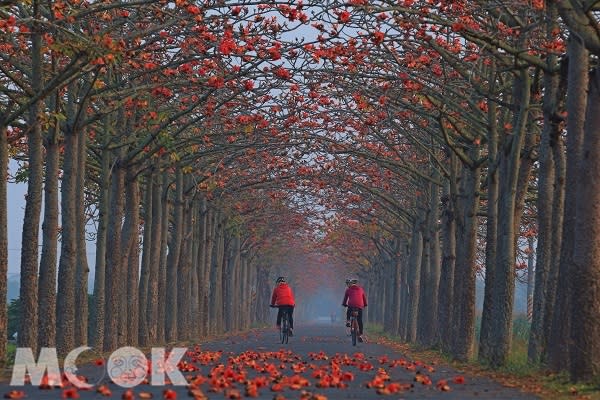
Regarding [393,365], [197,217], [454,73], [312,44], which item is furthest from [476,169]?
[197,217]

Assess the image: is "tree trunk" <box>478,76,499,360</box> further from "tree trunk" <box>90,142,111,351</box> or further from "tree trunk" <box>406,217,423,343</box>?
"tree trunk" <box>406,217,423,343</box>

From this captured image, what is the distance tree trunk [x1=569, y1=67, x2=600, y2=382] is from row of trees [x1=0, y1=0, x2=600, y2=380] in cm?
2

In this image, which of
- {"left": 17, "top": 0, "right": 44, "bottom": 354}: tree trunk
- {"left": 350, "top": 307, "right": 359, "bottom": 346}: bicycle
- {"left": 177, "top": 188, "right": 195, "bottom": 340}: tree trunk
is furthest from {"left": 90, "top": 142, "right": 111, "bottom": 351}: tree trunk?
{"left": 177, "top": 188, "right": 195, "bottom": 340}: tree trunk

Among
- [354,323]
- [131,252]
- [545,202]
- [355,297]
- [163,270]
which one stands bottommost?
[354,323]

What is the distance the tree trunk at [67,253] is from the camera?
23281 mm

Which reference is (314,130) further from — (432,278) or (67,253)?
(67,253)

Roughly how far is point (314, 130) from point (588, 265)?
67.2 feet

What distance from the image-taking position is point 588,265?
15.7m

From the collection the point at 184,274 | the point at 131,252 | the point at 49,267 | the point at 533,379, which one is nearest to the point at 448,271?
the point at 131,252

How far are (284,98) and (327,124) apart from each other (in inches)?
154

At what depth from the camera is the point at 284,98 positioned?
102ft

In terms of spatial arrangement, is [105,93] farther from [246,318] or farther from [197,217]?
[246,318]

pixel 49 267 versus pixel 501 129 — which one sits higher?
pixel 501 129

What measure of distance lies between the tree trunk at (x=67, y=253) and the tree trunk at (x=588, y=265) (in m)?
10.7
